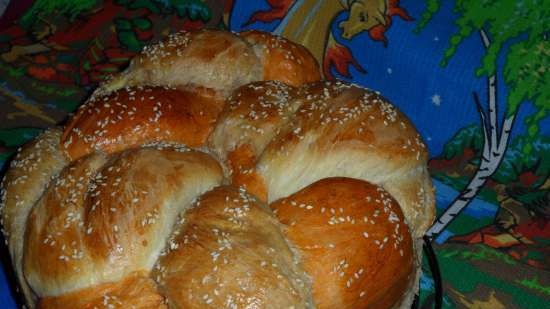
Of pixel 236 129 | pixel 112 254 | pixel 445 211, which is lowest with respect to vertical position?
pixel 445 211

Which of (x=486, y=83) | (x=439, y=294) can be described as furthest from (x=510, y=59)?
(x=439, y=294)

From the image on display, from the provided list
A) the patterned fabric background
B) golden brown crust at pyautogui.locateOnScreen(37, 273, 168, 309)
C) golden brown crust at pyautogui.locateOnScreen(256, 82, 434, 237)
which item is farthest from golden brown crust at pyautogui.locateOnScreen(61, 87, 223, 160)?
the patterned fabric background

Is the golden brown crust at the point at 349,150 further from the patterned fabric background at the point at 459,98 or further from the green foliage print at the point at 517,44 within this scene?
the green foliage print at the point at 517,44

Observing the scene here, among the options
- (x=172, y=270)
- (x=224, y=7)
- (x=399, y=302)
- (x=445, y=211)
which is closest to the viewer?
(x=172, y=270)

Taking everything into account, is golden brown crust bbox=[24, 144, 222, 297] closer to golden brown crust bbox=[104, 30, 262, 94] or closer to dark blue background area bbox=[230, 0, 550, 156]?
golden brown crust bbox=[104, 30, 262, 94]

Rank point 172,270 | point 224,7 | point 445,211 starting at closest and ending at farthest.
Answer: point 172,270
point 445,211
point 224,7

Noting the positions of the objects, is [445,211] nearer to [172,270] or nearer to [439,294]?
[439,294]

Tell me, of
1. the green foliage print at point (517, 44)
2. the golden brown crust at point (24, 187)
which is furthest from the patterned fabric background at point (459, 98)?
the golden brown crust at point (24, 187)
